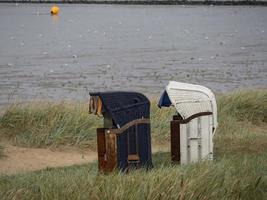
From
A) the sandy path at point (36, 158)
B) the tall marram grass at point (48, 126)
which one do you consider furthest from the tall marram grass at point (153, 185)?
the tall marram grass at point (48, 126)

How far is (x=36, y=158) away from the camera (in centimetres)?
1089

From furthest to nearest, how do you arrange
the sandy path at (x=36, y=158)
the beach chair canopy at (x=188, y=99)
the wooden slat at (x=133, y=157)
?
the sandy path at (x=36, y=158)
the beach chair canopy at (x=188, y=99)
the wooden slat at (x=133, y=157)

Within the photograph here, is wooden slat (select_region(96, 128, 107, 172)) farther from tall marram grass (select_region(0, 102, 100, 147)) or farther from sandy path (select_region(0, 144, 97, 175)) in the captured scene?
tall marram grass (select_region(0, 102, 100, 147))

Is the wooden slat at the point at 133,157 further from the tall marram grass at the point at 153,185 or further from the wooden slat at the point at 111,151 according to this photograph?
the tall marram grass at the point at 153,185

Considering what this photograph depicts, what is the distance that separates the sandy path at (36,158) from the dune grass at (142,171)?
32 cm

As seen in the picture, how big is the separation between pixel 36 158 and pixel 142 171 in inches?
131

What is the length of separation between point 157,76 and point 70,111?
1144cm

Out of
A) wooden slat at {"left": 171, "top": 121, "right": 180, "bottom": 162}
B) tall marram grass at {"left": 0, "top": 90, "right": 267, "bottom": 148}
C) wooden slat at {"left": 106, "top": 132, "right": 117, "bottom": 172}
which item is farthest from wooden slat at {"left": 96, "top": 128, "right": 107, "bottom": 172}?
tall marram grass at {"left": 0, "top": 90, "right": 267, "bottom": 148}

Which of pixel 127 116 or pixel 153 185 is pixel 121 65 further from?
pixel 153 185

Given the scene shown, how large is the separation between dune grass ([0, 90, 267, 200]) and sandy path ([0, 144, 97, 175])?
0.32m

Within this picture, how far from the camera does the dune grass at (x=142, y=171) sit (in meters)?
6.86

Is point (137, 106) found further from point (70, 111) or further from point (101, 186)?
point (70, 111)

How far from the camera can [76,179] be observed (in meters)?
7.28

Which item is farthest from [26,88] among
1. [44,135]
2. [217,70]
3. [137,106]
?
[137,106]
